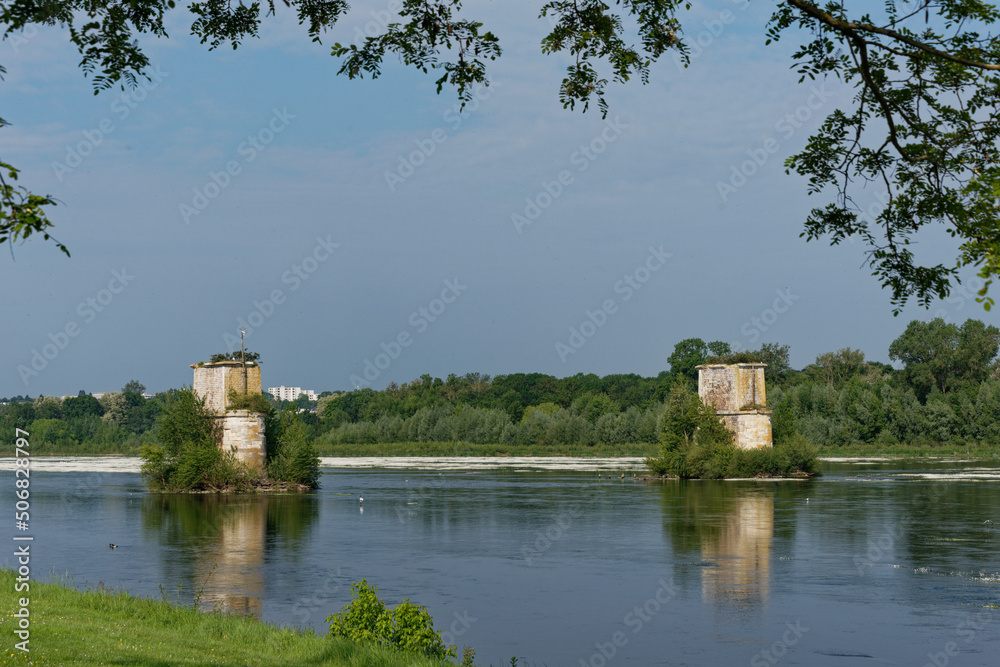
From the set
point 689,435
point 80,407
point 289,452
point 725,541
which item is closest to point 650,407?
point 689,435

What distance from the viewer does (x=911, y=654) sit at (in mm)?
14781

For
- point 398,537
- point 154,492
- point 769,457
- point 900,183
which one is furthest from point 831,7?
point 769,457

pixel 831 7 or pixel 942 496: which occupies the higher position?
pixel 831 7

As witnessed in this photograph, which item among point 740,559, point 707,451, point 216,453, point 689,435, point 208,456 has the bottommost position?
point 740,559

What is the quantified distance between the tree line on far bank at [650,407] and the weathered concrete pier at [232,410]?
24.2 meters

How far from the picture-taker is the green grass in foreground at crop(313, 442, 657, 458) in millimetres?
92312

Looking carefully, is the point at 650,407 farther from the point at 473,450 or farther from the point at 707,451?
the point at 707,451

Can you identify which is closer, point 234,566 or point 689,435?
point 234,566

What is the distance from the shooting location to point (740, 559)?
81.1 feet

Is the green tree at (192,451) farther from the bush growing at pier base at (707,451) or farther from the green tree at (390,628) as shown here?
the green tree at (390,628)

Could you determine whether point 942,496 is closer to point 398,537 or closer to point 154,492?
point 398,537

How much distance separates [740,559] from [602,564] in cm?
343

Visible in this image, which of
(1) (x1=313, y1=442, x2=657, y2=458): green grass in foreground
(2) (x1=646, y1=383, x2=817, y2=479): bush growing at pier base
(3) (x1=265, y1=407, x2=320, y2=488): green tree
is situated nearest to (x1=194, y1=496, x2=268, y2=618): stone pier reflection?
(3) (x1=265, y1=407, x2=320, y2=488): green tree

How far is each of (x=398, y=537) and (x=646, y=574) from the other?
33.2 ft
